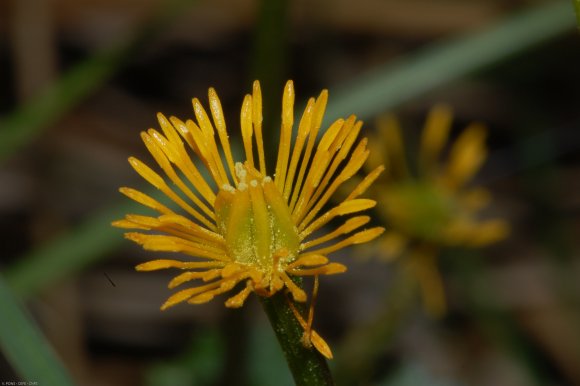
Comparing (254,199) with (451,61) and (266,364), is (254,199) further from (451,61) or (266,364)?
(266,364)

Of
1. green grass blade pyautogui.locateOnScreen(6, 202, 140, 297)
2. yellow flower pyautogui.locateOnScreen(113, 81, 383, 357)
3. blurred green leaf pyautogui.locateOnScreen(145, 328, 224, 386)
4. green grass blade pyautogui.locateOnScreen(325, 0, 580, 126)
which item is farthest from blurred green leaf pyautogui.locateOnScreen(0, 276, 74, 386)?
blurred green leaf pyautogui.locateOnScreen(145, 328, 224, 386)

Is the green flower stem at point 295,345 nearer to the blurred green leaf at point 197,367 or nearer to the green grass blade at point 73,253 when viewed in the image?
the green grass blade at point 73,253

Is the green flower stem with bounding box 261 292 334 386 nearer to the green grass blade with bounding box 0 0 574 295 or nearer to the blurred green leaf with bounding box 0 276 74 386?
the blurred green leaf with bounding box 0 276 74 386

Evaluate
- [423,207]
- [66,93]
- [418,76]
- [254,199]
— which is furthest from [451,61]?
[254,199]

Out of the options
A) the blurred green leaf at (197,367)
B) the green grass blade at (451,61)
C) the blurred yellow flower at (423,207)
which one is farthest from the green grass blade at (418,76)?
the blurred green leaf at (197,367)

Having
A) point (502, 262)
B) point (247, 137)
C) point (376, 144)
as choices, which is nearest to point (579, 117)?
point (502, 262)

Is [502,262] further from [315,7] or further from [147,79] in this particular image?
[147,79]
